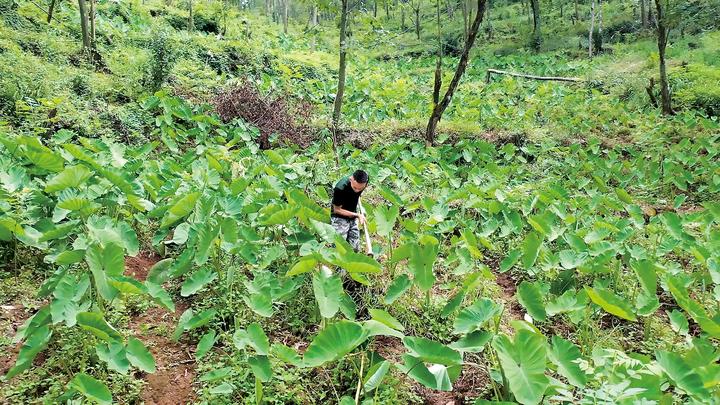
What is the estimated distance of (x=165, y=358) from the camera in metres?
3.16

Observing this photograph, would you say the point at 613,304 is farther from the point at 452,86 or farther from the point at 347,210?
the point at 452,86

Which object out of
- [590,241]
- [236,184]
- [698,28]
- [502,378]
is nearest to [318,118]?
[236,184]

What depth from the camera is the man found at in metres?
3.95

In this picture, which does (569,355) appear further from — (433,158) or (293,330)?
(433,158)

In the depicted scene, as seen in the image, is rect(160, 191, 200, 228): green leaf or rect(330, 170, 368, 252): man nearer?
rect(160, 191, 200, 228): green leaf

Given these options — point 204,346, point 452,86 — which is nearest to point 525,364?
point 204,346

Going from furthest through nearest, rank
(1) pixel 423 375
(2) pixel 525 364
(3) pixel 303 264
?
1. (3) pixel 303 264
2. (1) pixel 423 375
3. (2) pixel 525 364

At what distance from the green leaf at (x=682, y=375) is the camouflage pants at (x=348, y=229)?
7.39 feet

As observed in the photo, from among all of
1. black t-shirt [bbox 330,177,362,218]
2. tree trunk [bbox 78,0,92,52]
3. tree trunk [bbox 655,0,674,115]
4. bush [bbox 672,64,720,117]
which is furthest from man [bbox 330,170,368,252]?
bush [bbox 672,64,720,117]

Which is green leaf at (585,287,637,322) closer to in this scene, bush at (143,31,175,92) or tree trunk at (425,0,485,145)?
tree trunk at (425,0,485,145)

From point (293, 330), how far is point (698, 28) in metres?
19.5

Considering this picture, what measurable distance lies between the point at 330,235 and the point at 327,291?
764mm

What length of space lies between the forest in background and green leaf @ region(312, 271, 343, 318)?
0.01 metres

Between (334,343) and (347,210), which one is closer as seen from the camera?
(334,343)
